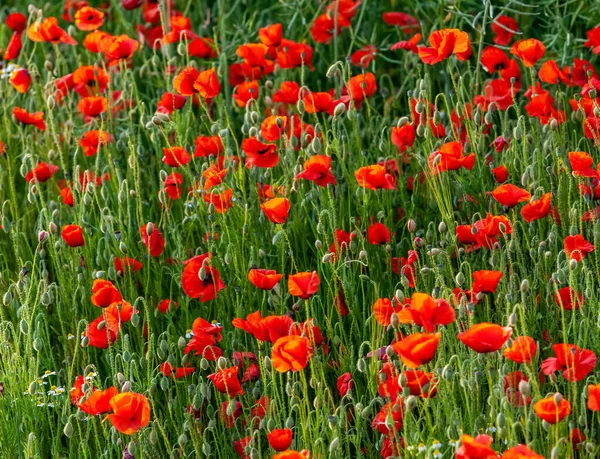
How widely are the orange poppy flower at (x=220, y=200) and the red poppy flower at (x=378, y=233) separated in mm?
379

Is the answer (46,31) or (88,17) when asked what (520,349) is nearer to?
(46,31)

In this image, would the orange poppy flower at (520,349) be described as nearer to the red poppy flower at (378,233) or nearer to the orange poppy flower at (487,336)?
the orange poppy flower at (487,336)

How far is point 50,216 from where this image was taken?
335cm

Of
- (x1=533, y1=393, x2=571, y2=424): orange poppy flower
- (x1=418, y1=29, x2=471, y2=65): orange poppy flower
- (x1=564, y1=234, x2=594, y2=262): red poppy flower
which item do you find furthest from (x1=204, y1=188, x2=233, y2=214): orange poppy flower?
(x1=533, y1=393, x2=571, y2=424): orange poppy flower

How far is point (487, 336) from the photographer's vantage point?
2.08 meters

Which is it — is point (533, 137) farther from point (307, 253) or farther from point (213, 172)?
point (213, 172)

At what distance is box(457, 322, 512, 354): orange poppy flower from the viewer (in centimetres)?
207

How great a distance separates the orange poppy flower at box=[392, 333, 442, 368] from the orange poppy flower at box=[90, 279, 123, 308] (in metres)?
0.83

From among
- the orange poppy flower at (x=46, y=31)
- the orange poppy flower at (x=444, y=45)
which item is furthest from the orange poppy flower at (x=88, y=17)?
the orange poppy flower at (x=444, y=45)

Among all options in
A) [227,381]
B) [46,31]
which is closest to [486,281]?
[227,381]

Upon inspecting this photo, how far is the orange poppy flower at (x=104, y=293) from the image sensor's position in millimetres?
2590

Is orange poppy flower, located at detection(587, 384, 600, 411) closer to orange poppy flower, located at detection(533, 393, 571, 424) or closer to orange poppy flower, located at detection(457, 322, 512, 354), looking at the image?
orange poppy flower, located at detection(533, 393, 571, 424)

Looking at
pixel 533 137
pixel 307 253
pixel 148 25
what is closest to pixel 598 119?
pixel 533 137

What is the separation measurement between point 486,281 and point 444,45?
0.81 m
